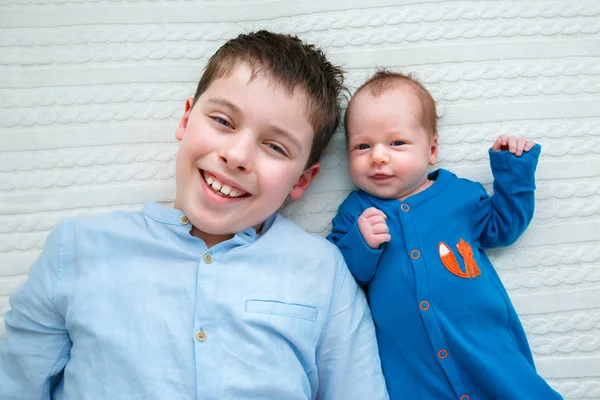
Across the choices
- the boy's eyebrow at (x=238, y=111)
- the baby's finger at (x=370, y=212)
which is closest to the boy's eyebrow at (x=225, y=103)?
the boy's eyebrow at (x=238, y=111)

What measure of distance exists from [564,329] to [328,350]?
23.8 inches

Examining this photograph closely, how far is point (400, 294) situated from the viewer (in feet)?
3.64

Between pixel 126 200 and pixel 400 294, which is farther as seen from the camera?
pixel 126 200

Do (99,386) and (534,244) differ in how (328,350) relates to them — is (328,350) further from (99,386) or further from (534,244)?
(534,244)

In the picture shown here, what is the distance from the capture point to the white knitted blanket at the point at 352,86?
4.04ft

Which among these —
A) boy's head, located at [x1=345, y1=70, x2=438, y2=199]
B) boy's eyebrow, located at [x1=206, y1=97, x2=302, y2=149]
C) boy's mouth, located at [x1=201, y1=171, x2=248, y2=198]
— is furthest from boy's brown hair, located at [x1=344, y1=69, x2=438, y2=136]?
boy's mouth, located at [x1=201, y1=171, x2=248, y2=198]

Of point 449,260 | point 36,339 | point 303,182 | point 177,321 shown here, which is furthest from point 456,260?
point 36,339

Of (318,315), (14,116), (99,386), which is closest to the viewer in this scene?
(99,386)

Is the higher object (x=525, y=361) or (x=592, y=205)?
(x=592, y=205)

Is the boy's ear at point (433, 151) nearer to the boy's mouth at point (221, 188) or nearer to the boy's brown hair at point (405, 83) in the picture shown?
the boy's brown hair at point (405, 83)

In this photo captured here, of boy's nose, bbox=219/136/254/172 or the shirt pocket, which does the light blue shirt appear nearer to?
the shirt pocket

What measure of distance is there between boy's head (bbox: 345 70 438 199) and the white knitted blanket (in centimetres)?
10

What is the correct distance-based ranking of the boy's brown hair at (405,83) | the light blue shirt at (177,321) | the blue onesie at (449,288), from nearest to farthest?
1. the light blue shirt at (177,321)
2. the blue onesie at (449,288)
3. the boy's brown hair at (405,83)

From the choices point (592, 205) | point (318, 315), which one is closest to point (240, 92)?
point (318, 315)
